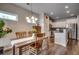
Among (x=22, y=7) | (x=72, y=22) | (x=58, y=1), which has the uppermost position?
(x=58, y=1)

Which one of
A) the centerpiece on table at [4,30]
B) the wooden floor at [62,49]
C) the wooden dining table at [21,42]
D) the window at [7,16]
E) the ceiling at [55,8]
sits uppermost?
the ceiling at [55,8]

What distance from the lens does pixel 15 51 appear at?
209 cm

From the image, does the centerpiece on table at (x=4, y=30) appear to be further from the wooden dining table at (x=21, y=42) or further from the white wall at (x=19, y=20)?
the wooden dining table at (x=21, y=42)

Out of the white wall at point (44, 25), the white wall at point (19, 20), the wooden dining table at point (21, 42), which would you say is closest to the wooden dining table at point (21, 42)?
the wooden dining table at point (21, 42)

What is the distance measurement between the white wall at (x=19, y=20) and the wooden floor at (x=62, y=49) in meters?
0.56

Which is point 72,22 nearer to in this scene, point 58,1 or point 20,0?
point 58,1

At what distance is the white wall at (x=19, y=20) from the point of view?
6.65 ft

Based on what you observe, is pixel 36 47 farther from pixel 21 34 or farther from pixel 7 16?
pixel 7 16

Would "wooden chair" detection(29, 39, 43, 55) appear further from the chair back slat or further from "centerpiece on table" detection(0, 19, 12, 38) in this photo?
"centerpiece on table" detection(0, 19, 12, 38)

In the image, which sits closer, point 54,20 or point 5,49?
point 5,49

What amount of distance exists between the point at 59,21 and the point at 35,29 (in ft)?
1.91

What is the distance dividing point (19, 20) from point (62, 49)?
46.0 inches

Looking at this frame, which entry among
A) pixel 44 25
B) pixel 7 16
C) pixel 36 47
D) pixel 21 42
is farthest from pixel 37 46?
pixel 7 16
